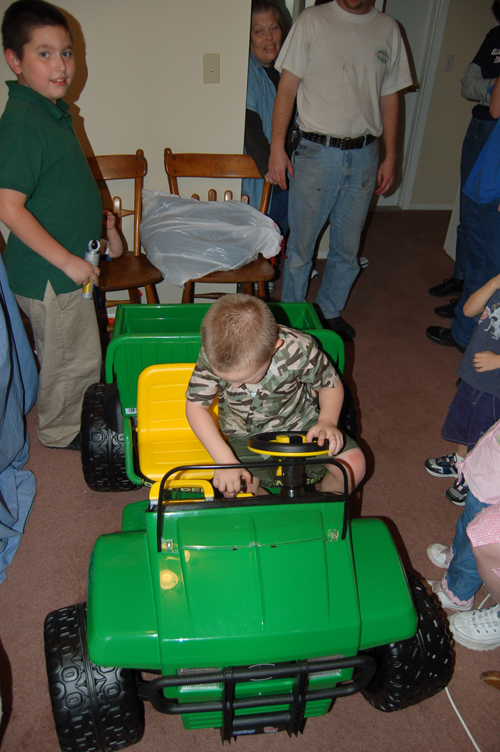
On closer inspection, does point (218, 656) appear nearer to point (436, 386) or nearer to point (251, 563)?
point (251, 563)

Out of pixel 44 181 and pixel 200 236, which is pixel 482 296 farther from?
pixel 44 181

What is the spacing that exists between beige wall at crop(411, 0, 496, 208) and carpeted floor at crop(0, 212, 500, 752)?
198cm

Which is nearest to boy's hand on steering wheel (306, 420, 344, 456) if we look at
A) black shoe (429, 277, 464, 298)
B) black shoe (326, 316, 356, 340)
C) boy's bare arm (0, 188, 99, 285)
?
boy's bare arm (0, 188, 99, 285)

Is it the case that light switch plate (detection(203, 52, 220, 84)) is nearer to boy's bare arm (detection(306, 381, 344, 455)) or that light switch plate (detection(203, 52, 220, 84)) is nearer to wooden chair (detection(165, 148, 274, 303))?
wooden chair (detection(165, 148, 274, 303))

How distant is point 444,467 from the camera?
2.18 m

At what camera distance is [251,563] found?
3.82 feet

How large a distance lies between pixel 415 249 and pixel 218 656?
371 cm

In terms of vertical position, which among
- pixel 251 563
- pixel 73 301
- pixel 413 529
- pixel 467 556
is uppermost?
pixel 73 301

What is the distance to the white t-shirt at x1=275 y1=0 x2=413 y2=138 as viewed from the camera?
7.61 feet

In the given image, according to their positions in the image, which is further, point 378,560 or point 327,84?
point 327,84

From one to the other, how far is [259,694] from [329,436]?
61cm

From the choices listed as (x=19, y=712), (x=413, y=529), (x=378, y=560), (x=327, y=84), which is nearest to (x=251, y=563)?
(x=378, y=560)

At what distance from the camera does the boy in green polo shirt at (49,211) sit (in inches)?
63.6

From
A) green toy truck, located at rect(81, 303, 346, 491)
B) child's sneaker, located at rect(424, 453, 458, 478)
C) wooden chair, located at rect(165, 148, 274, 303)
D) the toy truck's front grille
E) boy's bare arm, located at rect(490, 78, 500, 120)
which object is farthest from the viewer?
wooden chair, located at rect(165, 148, 274, 303)
